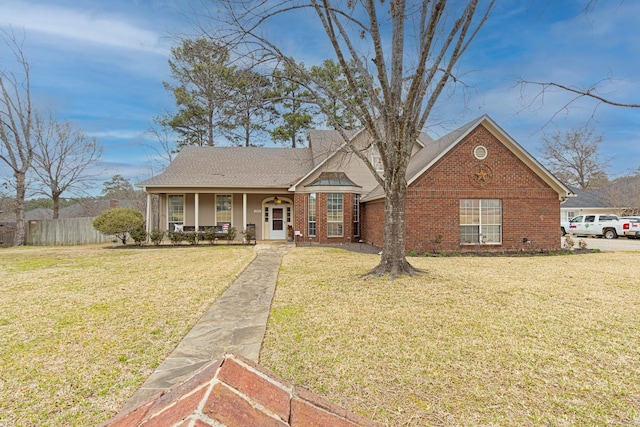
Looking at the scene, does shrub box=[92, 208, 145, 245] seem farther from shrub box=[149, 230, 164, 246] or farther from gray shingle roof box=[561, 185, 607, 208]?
gray shingle roof box=[561, 185, 607, 208]

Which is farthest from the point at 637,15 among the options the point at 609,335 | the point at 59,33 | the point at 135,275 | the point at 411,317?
the point at 59,33

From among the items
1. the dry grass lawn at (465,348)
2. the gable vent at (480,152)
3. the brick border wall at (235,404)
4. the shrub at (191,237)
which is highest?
the gable vent at (480,152)

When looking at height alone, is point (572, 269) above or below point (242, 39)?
below

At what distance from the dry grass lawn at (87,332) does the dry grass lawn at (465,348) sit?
4.74 ft

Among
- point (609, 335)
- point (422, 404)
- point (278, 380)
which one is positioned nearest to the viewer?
point (278, 380)

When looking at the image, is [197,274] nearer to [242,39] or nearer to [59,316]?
[59,316]

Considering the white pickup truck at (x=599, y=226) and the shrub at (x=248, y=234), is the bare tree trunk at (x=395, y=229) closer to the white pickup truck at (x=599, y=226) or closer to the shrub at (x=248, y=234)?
the shrub at (x=248, y=234)

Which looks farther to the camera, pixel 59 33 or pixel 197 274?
pixel 59 33

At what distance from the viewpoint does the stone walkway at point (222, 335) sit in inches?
131

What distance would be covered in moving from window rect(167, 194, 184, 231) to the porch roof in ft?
4.12

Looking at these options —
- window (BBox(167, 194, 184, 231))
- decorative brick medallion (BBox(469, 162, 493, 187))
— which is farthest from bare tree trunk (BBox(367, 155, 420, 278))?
window (BBox(167, 194, 184, 231))

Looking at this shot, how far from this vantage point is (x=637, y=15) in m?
4.86

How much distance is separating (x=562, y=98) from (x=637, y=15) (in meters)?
1.43

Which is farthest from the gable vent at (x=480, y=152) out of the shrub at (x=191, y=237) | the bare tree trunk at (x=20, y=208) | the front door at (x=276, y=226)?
the bare tree trunk at (x=20, y=208)
